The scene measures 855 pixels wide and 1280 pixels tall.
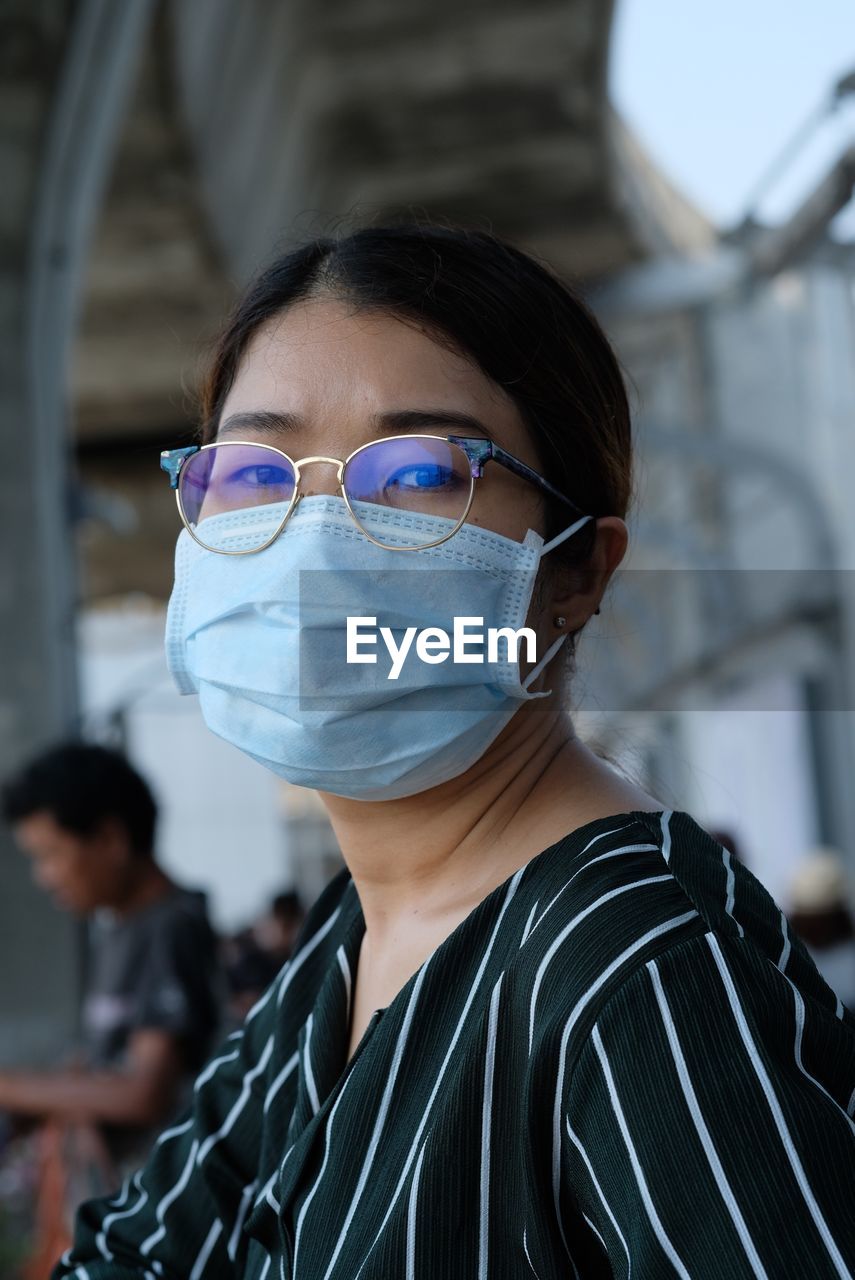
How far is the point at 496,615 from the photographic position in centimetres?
148

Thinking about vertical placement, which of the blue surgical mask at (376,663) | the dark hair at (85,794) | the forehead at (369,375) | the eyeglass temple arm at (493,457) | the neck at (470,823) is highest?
the forehead at (369,375)

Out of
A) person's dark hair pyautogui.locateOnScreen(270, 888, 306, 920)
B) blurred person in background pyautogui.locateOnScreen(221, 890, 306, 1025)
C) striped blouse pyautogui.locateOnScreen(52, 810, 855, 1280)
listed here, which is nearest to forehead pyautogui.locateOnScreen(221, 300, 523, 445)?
striped blouse pyautogui.locateOnScreen(52, 810, 855, 1280)

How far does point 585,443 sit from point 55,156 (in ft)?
13.1

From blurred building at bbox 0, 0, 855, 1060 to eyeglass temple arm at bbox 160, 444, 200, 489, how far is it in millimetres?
401

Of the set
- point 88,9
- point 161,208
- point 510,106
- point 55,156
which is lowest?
point 55,156

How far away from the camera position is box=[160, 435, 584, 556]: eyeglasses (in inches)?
55.9

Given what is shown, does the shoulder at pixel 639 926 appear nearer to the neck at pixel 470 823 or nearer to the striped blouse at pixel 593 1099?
the striped blouse at pixel 593 1099

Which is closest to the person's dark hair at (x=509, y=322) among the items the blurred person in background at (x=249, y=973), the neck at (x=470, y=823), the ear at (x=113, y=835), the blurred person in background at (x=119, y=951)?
the neck at (x=470, y=823)

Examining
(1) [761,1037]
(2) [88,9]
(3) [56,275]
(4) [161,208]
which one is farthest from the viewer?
(4) [161,208]

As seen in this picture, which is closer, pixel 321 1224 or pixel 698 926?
pixel 698 926

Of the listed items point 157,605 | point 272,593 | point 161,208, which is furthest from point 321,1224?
point 157,605

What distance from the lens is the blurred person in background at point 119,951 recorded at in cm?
342

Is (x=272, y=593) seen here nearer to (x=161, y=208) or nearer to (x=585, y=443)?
(x=585, y=443)

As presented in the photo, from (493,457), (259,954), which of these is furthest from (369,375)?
(259,954)
